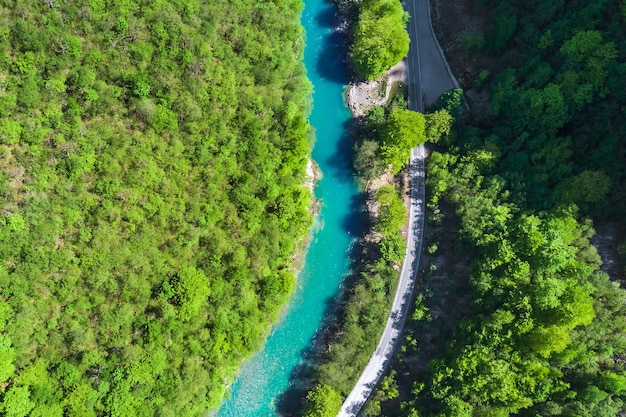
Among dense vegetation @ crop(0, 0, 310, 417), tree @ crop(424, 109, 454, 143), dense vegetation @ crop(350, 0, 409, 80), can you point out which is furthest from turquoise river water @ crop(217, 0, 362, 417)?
tree @ crop(424, 109, 454, 143)

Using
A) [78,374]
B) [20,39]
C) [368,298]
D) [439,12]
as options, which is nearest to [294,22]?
[439,12]

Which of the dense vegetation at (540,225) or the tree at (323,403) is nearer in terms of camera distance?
the dense vegetation at (540,225)

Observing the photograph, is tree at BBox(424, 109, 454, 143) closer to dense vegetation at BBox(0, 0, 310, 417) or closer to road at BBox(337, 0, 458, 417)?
road at BBox(337, 0, 458, 417)

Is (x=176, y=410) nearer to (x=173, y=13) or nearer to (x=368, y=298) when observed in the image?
(x=368, y=298)

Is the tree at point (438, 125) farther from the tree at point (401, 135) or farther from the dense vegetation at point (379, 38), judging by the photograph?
the dense vegetation at point (379, 38)

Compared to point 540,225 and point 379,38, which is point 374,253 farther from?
point 379,38

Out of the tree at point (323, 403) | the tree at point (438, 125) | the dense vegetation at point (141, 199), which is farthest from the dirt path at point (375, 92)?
the tree at point (323, 403)
